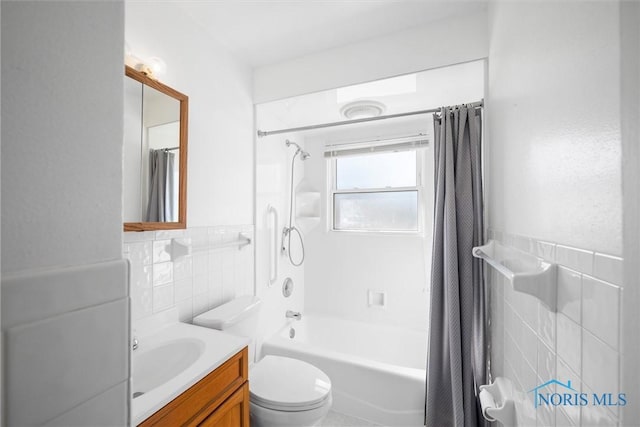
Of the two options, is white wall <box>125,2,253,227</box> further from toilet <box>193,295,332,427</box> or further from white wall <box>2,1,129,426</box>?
white wall <box>2,1,129,426</box>

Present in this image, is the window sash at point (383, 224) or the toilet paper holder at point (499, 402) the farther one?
the window sash at point (383, 224)

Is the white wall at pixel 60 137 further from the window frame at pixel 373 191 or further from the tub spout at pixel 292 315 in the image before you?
the window frame at pixel 373 191

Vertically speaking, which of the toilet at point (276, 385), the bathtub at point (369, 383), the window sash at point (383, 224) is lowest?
the bathtub at point (369, 383)

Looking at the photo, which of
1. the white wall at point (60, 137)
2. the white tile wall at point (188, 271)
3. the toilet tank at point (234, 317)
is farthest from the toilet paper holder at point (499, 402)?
the white tile wall at point (188, 271)

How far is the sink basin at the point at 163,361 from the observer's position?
1085 millimetres

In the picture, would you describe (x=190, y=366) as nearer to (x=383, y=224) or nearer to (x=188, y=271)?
(x=188, y=271)

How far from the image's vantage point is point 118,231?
42cm

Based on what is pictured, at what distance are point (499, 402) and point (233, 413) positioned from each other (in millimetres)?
1109

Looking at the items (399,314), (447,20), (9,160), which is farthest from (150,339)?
(447,20)

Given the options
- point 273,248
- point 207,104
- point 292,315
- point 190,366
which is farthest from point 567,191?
point 292,315

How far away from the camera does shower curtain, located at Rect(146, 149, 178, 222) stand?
1.32 m

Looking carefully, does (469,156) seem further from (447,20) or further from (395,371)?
(395,371)

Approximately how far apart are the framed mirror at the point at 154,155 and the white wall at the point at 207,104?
0.11 meters

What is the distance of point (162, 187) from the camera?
1.36 m
